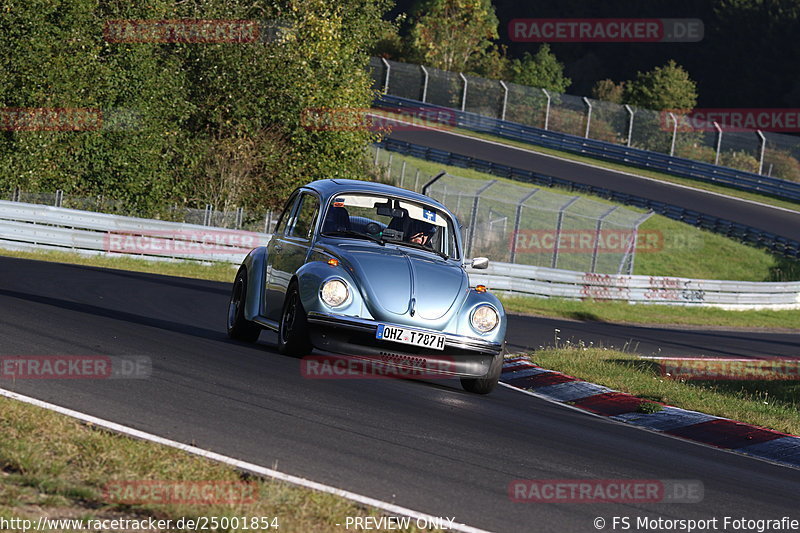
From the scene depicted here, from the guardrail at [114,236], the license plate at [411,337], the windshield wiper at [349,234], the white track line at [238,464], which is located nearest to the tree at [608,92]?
the guardrail at [114,236]

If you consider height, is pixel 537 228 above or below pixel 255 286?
below

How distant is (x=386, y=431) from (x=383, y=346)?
2.09 meters

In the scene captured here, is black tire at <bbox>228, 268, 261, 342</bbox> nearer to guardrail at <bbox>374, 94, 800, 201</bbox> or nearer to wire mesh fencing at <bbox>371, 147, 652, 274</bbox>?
wire mesh fencing at <bbox>371, 147, 652, 274</bbox>

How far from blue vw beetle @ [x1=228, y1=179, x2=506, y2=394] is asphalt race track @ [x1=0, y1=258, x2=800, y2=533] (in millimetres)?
362

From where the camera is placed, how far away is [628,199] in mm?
42031

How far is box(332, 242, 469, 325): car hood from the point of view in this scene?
9.65 metres

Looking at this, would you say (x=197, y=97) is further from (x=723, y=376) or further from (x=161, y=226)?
(x=723, y=376)

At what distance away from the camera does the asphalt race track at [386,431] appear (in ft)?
20.3

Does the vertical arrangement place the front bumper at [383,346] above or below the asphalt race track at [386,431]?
above

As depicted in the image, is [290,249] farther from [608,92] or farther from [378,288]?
[608,92]

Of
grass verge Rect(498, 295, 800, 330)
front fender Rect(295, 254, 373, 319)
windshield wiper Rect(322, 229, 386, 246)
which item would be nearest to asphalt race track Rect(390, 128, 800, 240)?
grass verge Rect(498, 295, 800, 330)

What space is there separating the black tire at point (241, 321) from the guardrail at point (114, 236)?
12.5 meters

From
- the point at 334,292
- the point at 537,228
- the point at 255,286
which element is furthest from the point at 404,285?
the point at 537,228

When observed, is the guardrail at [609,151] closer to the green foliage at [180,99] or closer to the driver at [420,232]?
the green foliage at [180,99]
